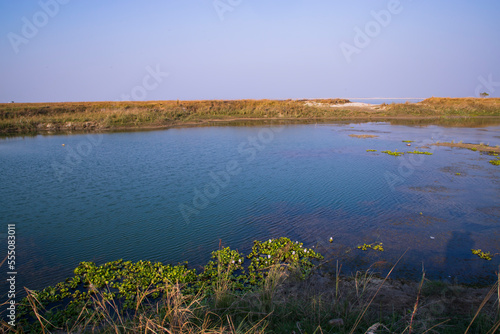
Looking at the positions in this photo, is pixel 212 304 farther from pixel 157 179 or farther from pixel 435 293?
pixel 157 179

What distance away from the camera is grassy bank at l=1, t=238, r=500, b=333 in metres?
3.33

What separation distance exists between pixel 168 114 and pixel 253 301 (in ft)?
102

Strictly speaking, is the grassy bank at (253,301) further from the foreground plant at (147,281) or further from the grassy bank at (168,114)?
the grassy bank at (168,114)

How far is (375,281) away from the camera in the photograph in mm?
5184

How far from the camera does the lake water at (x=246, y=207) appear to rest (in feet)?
20.6

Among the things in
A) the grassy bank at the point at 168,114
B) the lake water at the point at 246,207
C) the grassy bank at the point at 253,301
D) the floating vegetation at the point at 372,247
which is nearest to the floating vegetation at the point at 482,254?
the lake water at the point at 246,207

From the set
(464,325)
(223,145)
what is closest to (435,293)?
(464,325)

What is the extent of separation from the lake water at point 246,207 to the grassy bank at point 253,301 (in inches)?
22.0

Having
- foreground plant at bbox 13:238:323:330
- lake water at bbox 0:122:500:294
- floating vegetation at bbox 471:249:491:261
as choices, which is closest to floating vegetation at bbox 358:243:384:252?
lake water at bbox 0:122:500:294

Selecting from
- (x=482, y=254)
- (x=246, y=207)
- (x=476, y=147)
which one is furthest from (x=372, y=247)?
(x=476, y=147)

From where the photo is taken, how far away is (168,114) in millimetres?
32812

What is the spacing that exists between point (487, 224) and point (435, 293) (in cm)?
430

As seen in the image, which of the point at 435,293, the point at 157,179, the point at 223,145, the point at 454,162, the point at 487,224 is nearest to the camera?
the point at 435,293

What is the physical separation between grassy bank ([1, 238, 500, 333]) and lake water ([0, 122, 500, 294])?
22.0 inches
